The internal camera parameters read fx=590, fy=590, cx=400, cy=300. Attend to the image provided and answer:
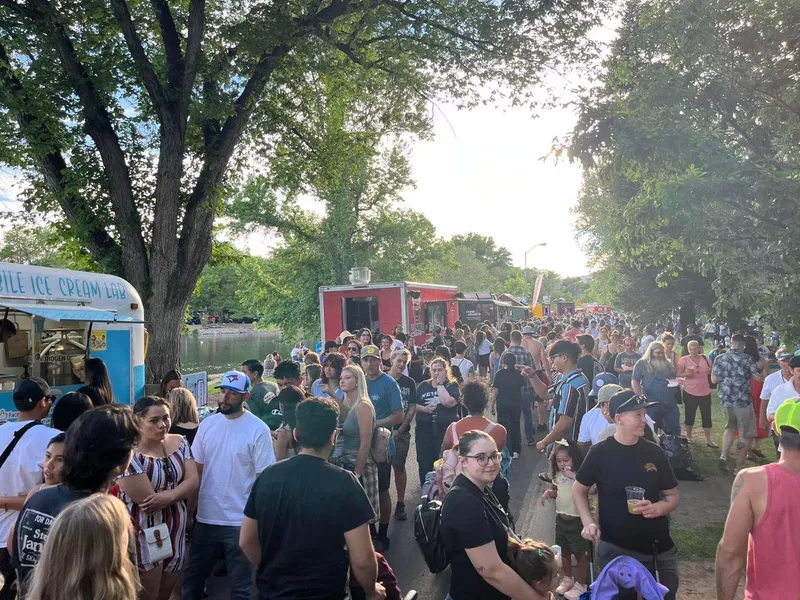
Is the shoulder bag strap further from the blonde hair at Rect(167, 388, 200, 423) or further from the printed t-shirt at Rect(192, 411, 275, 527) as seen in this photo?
the blonde hair at Rect(167, 388, 200, 423)

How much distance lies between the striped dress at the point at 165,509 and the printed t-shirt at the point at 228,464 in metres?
0.20

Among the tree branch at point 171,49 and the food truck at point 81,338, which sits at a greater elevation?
the tree branch at point 171,49

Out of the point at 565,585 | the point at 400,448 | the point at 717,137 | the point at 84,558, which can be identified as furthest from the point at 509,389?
the point at 84,558

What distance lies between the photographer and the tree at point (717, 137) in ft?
26.7

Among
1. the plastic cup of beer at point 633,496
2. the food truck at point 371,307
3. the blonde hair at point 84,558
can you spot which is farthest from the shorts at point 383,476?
the food truck at point 371,307

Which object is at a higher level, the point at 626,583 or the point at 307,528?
the point at 307,528

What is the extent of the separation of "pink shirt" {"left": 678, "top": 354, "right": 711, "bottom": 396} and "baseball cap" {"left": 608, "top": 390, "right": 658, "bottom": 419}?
6295 mm

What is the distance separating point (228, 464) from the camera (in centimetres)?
414

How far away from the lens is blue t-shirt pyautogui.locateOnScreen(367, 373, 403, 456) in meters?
6.39

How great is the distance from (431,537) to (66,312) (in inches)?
250

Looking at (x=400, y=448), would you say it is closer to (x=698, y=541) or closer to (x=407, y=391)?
(x=407, y=391)

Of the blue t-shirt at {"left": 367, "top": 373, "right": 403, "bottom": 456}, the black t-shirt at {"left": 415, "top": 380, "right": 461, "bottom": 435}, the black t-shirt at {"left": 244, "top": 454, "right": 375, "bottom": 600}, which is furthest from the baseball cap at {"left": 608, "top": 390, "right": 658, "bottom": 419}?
the black t-shirt at {"left": 415, "top": 380, "right": 461, "bottom": 435}

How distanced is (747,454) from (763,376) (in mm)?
1198

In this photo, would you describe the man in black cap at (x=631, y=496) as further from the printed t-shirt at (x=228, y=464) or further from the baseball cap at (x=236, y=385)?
the baseball cap at (x=236, y=385)
